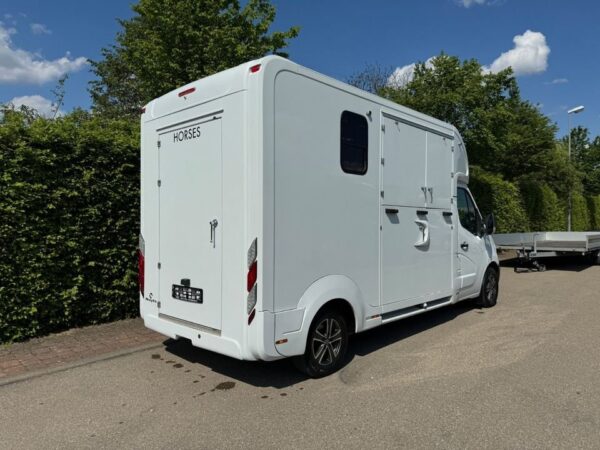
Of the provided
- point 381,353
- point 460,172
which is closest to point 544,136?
point 460,172

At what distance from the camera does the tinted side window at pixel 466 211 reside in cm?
706

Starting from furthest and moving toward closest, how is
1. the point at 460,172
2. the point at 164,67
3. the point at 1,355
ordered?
the point at 164,67 < the point at 460,172 < the point at 1,355

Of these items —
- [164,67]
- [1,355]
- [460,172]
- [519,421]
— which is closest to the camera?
[519,421]

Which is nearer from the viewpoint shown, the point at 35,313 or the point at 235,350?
the point at 235,350

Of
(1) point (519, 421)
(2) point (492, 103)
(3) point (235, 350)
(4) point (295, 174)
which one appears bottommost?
(1) point (519, 421)

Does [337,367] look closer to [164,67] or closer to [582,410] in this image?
[582,410]

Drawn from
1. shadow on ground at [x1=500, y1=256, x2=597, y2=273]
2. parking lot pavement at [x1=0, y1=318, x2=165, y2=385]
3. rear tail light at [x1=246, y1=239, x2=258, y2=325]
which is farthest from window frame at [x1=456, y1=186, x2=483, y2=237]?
shadow on ground at [x1=500, y1=256, x2=597, y2=273]

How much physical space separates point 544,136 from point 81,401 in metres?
22.6

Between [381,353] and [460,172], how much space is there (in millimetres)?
3092

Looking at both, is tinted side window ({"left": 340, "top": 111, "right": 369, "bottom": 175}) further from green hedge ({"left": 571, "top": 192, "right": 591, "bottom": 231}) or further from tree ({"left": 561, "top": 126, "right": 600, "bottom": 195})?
tree ({"left": 561, "top": 126, "right": 600, "bottom": 195})

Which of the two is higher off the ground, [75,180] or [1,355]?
[75,180]

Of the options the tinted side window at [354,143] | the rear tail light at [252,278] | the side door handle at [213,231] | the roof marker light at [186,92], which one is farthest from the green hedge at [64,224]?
the tinted side window at [354,143]

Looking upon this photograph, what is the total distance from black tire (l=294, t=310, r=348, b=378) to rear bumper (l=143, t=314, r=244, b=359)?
26.9 inches

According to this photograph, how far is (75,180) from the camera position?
237 inches
